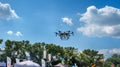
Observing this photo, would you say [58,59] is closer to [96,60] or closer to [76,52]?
[76,52]

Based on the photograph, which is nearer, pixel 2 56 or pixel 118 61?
pixel 2 56

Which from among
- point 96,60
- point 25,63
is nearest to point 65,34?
point 25,63

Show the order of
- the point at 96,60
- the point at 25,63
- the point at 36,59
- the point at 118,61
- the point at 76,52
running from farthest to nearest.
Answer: the point at 118,61
the point at 96,60
the point at 76,52
the point at 36,59
the point at 25,63

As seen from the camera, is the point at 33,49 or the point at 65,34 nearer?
the point at 65,34

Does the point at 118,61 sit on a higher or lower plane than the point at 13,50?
higher

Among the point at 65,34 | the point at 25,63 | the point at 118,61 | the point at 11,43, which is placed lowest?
the point at 25,63

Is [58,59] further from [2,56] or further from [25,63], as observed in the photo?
[25,63]

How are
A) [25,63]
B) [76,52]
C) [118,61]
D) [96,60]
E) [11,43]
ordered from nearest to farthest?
[25,63]
[11,43]
[76,52]
[96,60]
[118,61]

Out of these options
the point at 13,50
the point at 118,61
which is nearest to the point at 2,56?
the point at 13,50

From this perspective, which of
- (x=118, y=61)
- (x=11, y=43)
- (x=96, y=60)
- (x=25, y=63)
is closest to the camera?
(x=25, y=63)
